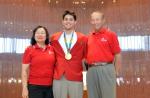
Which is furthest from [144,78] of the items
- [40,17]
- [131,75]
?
[40,17]

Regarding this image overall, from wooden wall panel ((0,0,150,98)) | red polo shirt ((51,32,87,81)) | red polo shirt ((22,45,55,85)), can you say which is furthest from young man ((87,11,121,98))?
wooden wall panel ((0,0,150,98))

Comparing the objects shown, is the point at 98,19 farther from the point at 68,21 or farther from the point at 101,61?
the point at 101,61

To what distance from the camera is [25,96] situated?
3.43 m

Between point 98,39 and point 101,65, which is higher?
point 98,39

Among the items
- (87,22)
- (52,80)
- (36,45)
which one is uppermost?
(87,22)

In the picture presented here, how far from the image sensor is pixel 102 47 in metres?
3.55

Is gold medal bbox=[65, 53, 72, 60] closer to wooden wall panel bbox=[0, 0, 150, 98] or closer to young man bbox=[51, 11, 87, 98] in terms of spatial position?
young man bbox=[51, 11, 87, 98]

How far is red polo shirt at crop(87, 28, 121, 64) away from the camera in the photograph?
139 inches

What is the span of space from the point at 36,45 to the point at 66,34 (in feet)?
1.22

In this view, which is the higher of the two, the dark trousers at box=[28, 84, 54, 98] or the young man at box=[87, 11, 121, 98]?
the young man at box=[87, 11, 121, 98]

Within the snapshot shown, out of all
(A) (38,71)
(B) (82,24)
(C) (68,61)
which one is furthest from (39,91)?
(B) (82,24)

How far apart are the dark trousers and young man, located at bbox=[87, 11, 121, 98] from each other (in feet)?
1.54

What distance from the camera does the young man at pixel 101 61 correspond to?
11.5 ft

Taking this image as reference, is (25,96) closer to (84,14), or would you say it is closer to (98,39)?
(98,39)
